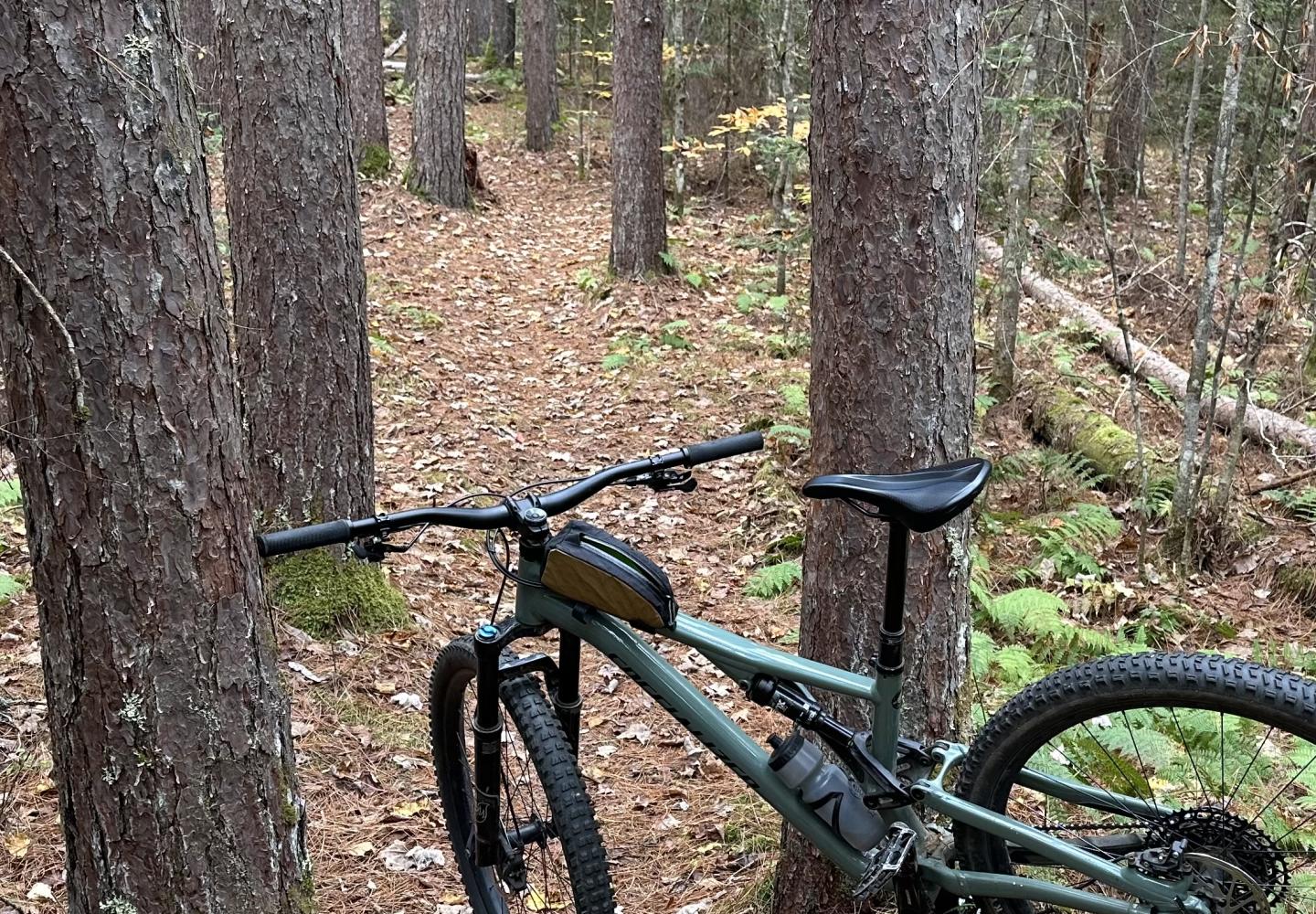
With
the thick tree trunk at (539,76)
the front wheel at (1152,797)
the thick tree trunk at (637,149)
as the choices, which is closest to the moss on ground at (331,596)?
the front wheel at (1152,797)

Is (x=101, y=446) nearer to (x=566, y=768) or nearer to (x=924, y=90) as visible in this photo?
(x=566, y=768)

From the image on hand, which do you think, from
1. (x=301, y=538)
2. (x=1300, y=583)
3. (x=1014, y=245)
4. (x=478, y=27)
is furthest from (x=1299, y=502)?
(x=478, y=27)

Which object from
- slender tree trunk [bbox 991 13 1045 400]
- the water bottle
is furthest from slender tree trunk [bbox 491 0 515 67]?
the water bottle

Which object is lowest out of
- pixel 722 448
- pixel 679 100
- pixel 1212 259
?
pixel 722 448

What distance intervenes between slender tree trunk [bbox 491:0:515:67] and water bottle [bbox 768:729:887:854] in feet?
78.7

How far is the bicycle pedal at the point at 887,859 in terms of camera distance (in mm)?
2471

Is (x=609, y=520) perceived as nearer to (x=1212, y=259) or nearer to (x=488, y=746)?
(x=488, y=746)

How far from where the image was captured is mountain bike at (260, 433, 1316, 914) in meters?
2.31

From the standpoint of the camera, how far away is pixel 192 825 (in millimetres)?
2584

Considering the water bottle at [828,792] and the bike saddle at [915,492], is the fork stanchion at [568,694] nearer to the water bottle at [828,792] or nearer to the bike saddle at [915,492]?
the water bottle at [828,792]

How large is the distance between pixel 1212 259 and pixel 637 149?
662 cm

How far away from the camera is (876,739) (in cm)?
254

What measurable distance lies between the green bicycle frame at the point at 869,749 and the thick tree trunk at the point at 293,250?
258cm

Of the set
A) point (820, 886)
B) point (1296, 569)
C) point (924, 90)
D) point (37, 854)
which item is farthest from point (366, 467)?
point (1296, 569)
